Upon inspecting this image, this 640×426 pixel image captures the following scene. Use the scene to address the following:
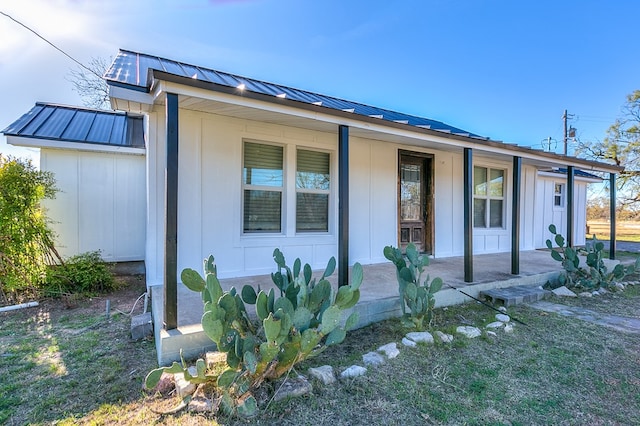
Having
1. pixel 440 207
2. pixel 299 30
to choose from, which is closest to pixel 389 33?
pixel 299 30

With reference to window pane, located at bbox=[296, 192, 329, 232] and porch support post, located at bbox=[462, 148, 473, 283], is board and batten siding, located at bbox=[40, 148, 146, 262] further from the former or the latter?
porch support post, located at bbox=[462, 148, 473, 283]

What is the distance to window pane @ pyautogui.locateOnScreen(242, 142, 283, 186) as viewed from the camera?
4.87 meters

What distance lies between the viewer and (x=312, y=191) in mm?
5406

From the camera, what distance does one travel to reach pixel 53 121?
21.6 ft

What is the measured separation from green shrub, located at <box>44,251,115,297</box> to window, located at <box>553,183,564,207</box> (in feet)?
40.8

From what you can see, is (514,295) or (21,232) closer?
(21,232)

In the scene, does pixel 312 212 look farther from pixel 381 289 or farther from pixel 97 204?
pixel 97 204

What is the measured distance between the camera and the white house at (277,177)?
3.37m

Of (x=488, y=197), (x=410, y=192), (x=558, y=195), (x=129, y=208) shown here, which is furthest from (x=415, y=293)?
(x=558, y=195)

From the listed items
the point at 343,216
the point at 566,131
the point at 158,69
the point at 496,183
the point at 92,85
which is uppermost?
the point at 92,85

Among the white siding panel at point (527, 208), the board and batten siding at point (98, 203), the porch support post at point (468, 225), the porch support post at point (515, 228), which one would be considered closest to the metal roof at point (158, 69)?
the porch support post at point (468, 225)

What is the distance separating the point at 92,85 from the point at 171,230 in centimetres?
1423

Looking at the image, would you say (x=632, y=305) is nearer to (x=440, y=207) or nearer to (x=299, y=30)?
(x=440, y=207)

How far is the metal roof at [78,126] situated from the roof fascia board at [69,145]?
59 mm
